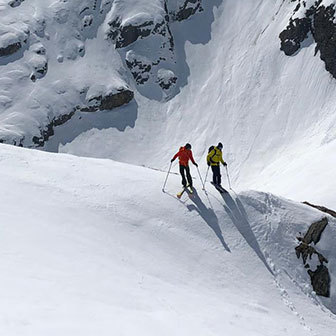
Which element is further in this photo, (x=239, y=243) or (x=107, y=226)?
(x=239, y=243)

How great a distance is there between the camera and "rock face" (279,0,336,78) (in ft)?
184

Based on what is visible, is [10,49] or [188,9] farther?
[188,9]

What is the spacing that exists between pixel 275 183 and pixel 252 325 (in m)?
25.4

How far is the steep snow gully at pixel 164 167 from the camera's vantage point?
1059 centimetres

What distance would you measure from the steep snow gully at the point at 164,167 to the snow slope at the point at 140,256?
60 mm

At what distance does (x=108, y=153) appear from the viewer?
194 ft

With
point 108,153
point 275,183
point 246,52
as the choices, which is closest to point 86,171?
point 275,183

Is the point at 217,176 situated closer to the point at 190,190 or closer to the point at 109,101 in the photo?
the point at 190,190

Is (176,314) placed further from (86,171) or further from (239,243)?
(86,171)

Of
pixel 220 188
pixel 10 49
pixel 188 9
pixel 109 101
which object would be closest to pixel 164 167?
pixel 109 101

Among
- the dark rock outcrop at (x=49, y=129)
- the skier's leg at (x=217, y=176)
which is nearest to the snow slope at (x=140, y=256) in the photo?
the skier's leg at (x=217, y=176)

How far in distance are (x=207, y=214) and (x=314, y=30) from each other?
1895 inches

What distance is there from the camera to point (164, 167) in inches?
2130

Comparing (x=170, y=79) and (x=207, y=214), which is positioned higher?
(x=207, y=214)
